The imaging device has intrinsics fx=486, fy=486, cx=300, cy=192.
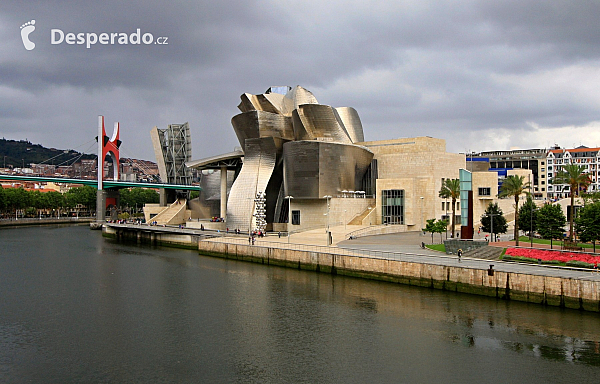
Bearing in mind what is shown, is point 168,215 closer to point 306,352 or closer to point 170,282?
point 170,282

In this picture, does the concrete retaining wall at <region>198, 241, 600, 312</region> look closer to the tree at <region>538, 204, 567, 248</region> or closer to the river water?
the river water

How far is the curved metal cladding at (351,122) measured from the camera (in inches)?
2606

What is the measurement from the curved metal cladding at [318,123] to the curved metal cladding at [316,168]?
2.76 m

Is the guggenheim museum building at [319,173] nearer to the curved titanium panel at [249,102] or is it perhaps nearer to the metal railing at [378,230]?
the curved titanium panel at [249,102]

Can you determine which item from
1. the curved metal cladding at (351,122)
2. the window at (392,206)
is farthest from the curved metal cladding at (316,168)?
the curved metal cladding at (351,122)

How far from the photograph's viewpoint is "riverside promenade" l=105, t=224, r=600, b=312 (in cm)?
2422

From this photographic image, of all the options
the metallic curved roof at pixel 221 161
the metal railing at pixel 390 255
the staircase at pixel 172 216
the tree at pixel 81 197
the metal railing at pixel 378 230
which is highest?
the metallic curved roof at pixel 221 161

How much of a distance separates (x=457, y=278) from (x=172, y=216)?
56317 millimetres

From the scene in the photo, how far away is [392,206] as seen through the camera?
55.9 m

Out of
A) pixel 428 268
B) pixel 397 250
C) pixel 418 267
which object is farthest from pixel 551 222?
pixel 418 267

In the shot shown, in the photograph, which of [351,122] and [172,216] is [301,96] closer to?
[351,122]

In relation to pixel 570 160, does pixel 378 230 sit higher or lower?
lower

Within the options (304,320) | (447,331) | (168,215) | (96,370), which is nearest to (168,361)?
(96,370)

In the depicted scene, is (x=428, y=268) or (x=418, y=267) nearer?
(x=428, y=268)
